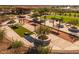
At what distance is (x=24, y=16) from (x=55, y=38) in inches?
18.0

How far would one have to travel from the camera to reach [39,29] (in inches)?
127

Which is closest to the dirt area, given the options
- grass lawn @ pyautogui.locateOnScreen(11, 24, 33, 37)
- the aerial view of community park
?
the aerial view of community park

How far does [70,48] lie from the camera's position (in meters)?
3.19

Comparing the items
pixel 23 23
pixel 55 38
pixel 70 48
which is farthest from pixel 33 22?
pixel 70 48

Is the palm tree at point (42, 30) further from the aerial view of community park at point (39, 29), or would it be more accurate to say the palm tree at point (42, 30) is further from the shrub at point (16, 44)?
the shrub at point (16, 44)

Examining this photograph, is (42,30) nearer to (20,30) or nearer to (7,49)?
(20,30)

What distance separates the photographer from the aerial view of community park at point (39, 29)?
3189 millimetres

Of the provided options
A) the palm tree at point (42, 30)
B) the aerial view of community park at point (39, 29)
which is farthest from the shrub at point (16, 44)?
the palm tree at point (42, 30)

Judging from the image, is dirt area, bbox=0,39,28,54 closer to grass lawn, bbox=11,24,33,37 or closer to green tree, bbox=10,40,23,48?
green tree, bbox=10,40,23,48

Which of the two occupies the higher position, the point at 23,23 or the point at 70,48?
the point at 23,23

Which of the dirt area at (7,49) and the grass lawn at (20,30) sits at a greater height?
the grass lawn at (20,30)

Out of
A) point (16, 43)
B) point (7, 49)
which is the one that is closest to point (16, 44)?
point (16, 43)
